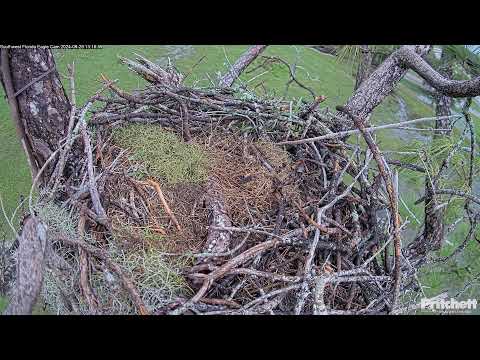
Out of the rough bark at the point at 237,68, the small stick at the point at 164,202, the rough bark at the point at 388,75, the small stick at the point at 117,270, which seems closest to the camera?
the small stick at the point at 117,270

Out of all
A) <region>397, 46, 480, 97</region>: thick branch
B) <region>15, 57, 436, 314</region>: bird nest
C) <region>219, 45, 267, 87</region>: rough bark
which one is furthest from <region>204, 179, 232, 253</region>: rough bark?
<region>397, 46, 480, 97</region>: thick branch

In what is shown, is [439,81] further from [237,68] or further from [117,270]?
[117,270]

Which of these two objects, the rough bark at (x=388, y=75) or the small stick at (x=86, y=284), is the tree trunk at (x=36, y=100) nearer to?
the small stick at (x=86, y=284)

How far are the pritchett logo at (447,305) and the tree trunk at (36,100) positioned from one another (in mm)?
1392

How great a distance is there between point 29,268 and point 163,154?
2.06 feet

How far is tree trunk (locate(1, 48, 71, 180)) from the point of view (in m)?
1.47

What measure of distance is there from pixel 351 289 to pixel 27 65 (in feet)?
4.38

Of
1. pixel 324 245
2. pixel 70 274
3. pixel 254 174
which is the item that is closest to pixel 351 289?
pixel 324 245

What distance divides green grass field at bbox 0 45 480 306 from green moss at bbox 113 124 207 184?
1.81 ft

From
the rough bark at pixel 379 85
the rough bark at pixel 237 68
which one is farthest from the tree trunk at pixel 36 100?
the rough bark at pixel 379 85

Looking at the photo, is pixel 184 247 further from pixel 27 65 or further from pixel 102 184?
pixel 27 65

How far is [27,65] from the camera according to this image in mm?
1473

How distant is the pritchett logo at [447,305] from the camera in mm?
1341

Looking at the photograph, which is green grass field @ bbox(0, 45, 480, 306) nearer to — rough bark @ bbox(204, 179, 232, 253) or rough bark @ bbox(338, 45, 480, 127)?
rough bark @ bbox(338, 45, 480, 127)
